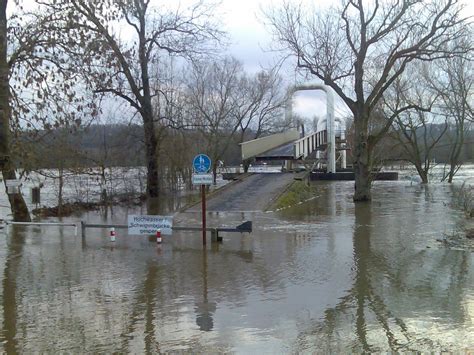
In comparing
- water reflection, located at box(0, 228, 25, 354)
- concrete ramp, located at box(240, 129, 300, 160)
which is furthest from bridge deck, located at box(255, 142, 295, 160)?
water reflection, located at box(0, 228, 25, 354)

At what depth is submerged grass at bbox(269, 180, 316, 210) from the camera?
22.5 metres

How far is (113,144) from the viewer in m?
32.0

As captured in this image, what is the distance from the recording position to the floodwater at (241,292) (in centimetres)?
598

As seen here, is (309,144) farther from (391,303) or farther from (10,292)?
(10,292)

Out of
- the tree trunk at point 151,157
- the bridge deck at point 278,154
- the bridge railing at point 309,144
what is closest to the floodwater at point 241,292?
the tree trunk at point 151,157

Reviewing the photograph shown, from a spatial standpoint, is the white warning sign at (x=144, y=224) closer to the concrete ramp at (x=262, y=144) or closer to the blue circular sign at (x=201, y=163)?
the blue circular sign at (x=201, y=163)

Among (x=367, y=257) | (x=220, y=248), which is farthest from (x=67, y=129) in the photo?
(x=367, y=257)

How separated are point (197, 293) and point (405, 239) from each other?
6928 mm

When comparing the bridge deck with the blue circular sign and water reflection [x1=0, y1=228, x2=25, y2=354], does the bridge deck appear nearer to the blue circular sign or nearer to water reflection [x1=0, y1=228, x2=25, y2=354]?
the blue circular sign

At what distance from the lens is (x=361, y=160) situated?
946 inches

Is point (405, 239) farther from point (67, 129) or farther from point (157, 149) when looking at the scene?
point (157, 149)

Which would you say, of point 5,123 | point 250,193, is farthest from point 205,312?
point 250,193

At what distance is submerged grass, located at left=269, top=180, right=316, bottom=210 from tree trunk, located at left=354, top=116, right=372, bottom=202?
2855 mm

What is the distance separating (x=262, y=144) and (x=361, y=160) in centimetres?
1777
